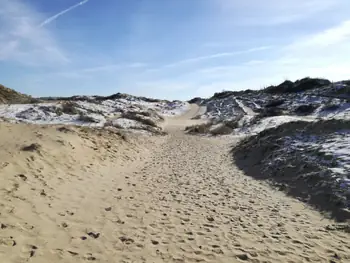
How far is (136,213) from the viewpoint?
7.57m

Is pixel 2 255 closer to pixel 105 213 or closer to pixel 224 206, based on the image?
pixel 105 213

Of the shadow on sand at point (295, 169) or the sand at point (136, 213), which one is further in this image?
the shadow on sand at point (295, 169)

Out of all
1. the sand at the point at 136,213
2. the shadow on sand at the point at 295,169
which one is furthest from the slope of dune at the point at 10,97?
the shadow on sand at the point at 295,169

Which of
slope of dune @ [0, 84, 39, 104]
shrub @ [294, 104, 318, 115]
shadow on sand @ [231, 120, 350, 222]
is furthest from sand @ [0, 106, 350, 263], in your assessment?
shrub @ [294, 104, 318, 115]

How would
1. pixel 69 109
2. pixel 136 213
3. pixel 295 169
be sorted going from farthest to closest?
pixel 69 109 → pixel 295 169 → pixel 136 213

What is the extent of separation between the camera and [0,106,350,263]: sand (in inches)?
213

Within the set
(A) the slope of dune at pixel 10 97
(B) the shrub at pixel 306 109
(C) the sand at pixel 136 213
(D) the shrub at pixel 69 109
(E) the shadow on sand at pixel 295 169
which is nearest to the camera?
(C) the sand at pixel 136 213

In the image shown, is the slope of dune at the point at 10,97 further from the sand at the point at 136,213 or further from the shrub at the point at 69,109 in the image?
the sand at the point at 136,213

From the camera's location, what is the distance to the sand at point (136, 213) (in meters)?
5.42

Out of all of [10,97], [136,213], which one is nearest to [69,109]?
[10,97]

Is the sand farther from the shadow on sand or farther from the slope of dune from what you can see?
the slope of dune

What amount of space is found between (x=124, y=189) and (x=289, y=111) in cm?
2569

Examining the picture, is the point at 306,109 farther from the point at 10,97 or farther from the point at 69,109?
the point at 10,97

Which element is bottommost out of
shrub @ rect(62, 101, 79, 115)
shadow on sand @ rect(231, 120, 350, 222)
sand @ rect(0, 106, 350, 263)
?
sand @ rect(0, 106, 350, 263)
